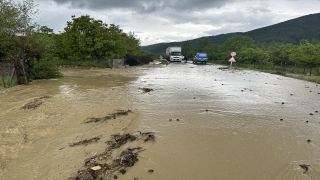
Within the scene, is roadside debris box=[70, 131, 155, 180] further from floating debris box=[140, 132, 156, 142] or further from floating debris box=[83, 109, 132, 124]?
floating debris box=[83, 109, 132, 124]

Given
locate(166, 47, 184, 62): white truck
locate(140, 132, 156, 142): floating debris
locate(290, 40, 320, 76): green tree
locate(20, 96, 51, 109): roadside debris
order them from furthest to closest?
locate(166, 47, 184, 62): white truck, locate(290, 40, 320, 76): green tree, locate(20, 96, 51, 109): roadside debris, locate(140, 132, 156, 142): floating debris

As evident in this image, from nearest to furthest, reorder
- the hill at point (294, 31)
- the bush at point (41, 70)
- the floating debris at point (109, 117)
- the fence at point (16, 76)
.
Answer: the floating debris at point (109, 117) < the fence at point (16, 76) < the bush at point (41, 70) < the hill at point (294, 31)

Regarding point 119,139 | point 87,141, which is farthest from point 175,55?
point 87,141

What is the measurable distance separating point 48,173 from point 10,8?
1372 centimetres

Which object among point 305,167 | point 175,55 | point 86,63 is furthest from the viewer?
point 175,55

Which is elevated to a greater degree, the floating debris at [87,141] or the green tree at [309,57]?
the green tree at [309,57]

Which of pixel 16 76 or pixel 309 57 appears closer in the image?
pixel 16 76

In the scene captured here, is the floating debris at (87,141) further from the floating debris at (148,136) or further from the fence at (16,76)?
the fence at (16,76)

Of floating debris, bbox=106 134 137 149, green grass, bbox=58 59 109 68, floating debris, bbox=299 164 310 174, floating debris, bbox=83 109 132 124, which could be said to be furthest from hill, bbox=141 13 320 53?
floating debris, bbox=106 134 137 149

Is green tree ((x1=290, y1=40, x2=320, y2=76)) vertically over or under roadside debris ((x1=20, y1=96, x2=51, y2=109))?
over

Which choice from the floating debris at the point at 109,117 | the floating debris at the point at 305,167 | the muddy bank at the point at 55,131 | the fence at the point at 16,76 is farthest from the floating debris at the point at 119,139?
the fence at the point at 16,76

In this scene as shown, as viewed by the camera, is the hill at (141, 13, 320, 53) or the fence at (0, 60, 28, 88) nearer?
the fence at (0, 60, 28, 88)

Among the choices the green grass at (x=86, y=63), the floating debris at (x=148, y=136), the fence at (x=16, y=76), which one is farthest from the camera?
the green grass at (x=86, y=63)

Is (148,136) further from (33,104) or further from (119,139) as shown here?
(33,104)
